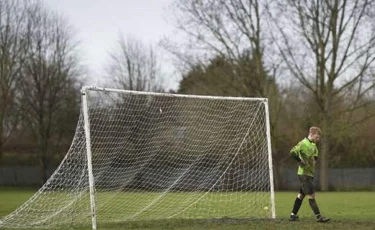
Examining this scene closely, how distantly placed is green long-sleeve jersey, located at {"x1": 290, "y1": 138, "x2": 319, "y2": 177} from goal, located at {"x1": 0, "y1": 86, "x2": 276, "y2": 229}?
1652 millimetres

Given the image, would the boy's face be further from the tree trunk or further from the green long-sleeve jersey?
the tree trunk

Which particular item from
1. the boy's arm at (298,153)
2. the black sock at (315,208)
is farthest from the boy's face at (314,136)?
the black sock at (315,208)

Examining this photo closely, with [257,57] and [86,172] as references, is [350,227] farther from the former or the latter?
[257,57]

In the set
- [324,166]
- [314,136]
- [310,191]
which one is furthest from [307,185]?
[324,166]

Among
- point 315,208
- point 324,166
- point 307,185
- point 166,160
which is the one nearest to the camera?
point 315,208

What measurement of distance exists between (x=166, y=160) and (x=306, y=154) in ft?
21.3

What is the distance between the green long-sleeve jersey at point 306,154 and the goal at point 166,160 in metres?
1.65

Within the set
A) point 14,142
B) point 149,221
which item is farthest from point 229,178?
point 14,142

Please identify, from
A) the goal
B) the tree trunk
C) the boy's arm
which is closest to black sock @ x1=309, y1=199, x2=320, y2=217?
the boy's arm

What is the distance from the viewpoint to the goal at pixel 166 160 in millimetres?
14844

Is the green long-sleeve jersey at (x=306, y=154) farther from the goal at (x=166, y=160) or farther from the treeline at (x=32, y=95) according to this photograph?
the treeline at (x=32, y=95)

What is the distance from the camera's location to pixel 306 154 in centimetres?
1305

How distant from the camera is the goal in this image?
48.7ft

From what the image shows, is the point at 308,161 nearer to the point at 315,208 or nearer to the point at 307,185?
the point at 307,185
